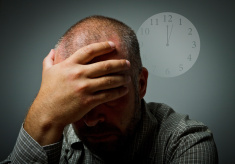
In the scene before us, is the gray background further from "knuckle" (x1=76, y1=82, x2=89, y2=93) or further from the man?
"knuckle" (x1=76, y1=82, x2=89, y2=93)

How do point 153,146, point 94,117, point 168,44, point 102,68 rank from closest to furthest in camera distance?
1. point 102,68
2. point 94,117
3. point 153,146
4. point 168,44

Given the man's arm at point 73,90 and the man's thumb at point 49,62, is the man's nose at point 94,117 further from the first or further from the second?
the man's thumb at point 49,62

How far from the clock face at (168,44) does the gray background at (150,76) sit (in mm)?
60

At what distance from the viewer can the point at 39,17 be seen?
94.7 inches

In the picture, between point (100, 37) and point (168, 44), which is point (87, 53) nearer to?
point (100, 37)

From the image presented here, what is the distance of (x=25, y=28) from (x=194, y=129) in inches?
82.8

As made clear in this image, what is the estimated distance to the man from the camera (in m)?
0.78

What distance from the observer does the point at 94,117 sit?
0.87m

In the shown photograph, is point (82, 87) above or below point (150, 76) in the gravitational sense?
above

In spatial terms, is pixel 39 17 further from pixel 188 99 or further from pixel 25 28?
pixel 188 99

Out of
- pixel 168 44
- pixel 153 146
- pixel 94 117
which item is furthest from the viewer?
pixel 168 44

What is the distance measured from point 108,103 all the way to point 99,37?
10.7 inches

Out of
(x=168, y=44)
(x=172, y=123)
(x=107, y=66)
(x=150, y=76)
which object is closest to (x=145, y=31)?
(x=168, y=44)

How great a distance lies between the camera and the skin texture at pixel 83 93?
0.77m
